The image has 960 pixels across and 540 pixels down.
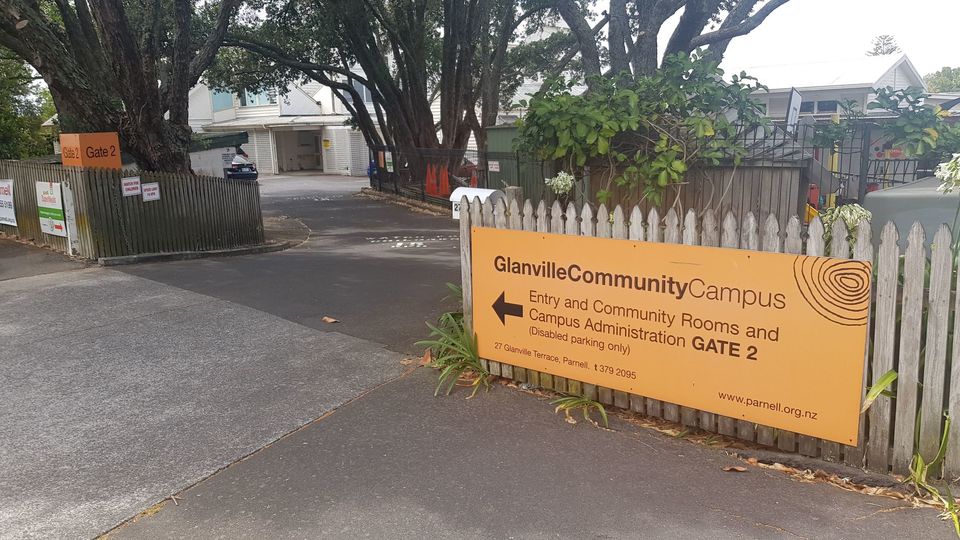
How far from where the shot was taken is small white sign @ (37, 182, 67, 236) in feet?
36.4

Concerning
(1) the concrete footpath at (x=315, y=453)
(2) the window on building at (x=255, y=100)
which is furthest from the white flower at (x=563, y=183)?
(2) the window on building at (x=255, y=100)

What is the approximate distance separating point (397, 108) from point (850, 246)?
2368 cm

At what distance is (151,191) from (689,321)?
10.1 meters

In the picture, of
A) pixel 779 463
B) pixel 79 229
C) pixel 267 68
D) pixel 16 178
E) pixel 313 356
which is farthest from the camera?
pixel 267 68

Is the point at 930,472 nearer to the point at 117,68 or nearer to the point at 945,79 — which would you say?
the point at 117,68

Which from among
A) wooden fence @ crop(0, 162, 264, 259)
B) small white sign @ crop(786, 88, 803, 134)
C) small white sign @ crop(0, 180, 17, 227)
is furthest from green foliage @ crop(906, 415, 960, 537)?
small white sign @ crop(0, 180, 17, 227)

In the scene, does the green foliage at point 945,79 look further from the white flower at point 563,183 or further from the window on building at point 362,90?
the white flower at point 563,183

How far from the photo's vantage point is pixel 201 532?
349cm

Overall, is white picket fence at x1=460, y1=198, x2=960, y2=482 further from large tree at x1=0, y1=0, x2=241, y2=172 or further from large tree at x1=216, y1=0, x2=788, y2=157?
large tree at x1=216, y1=0, x2=788, y2=157

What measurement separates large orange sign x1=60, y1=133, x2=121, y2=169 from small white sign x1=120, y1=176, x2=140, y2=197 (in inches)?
12.7

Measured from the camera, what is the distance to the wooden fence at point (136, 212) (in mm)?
10766

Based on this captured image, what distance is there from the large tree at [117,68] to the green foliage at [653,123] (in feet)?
26.2

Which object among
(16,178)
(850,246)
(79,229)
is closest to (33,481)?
(850,246)

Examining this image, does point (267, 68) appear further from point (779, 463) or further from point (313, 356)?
point (779, 463)
